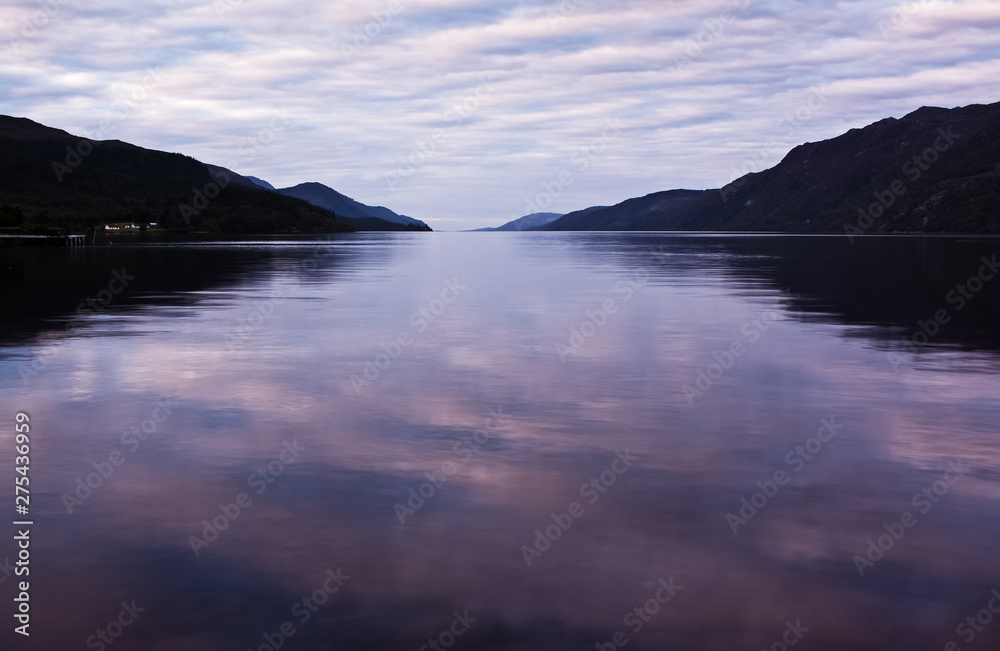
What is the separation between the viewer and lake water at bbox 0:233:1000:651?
31.9 feet

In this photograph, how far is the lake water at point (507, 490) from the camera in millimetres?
9719

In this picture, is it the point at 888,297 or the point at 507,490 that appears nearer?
the point at 507,490

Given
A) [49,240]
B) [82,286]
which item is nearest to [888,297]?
[82,286]

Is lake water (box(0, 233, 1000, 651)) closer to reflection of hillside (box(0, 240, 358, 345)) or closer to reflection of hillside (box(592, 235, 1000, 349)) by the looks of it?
reflection of hillside (box(592, 235, 1000, 349))

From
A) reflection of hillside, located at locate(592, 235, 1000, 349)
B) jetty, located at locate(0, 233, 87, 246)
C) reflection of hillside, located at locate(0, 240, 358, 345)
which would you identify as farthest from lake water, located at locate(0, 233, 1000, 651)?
jetty, located at locate(0, 233, 87, 246)

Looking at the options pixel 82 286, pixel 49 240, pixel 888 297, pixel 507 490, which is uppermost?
pixel 49 240

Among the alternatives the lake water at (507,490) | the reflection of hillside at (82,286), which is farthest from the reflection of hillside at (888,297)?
the reflection of hillside at (82,286)

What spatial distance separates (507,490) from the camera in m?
14.2

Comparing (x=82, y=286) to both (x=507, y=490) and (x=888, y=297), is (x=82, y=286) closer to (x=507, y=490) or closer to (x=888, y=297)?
(x=888, y=297)

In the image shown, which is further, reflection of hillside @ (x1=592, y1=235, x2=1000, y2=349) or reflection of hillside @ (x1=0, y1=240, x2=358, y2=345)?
reflection of hillside @ (x1=0, y1=240, x2=358, y2=345)

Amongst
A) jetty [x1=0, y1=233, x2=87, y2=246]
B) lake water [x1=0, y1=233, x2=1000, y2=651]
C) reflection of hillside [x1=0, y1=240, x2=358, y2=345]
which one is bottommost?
lake water [x1=0, y1=233, x2=1000, y2=651]

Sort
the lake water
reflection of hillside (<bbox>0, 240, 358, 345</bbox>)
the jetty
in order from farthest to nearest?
the jetty
reflection of hillside (<bbox>0, 240, 358, 345</bbox>)
the lake water

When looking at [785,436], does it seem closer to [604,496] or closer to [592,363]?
[604,496]

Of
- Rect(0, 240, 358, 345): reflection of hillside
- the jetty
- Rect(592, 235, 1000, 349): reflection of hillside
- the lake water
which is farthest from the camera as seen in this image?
the jetty
